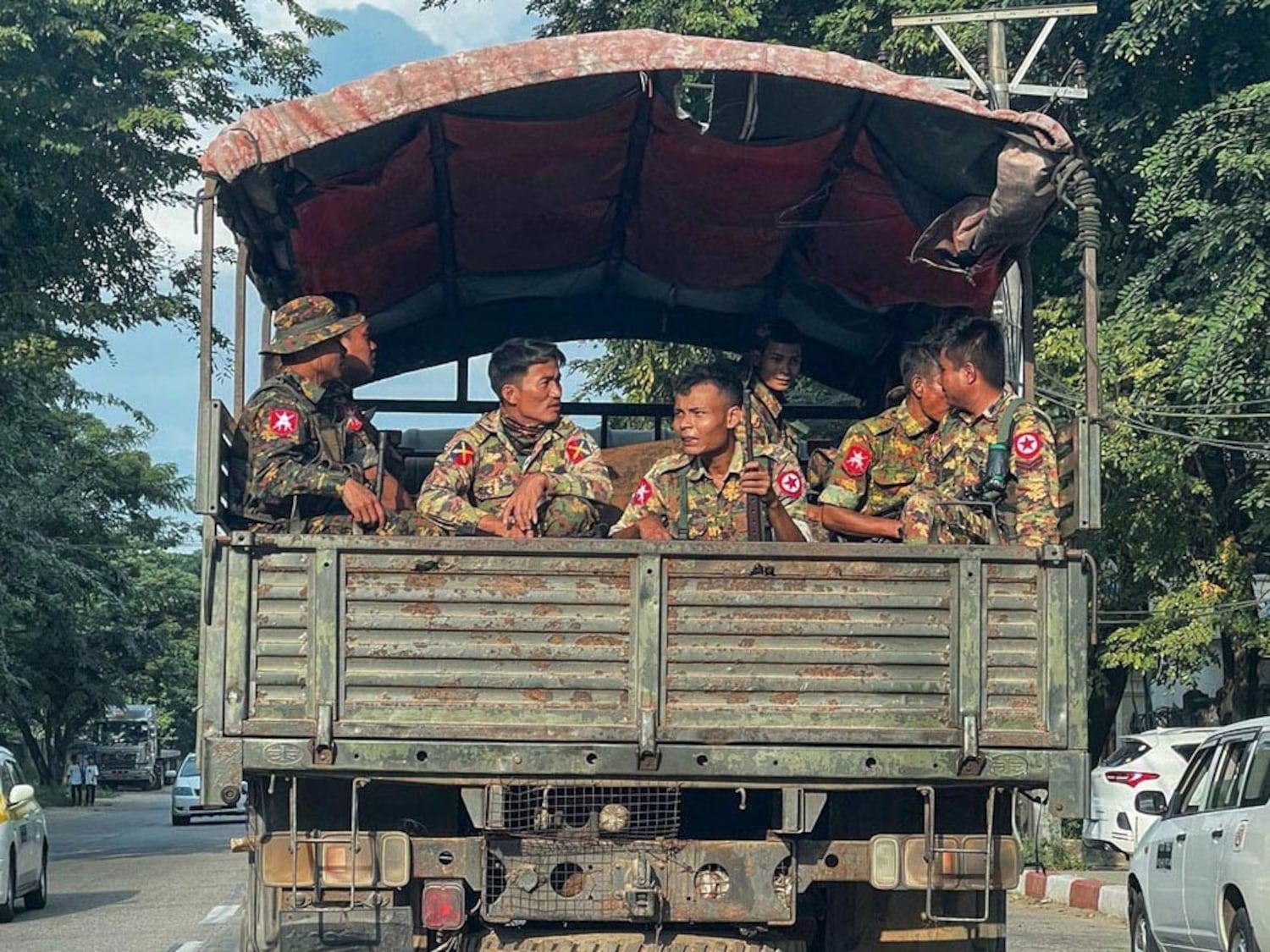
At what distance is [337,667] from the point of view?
6141 mm

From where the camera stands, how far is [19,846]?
15.5 meters

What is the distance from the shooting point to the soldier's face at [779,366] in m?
8.95

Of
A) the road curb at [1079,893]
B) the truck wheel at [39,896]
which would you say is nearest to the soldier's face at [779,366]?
the road curb at [1079,893]

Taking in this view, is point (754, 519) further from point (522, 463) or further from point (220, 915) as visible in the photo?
point (220, 915)

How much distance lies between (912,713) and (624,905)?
1.05 m

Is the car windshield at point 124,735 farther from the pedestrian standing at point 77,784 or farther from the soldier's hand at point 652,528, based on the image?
the soldier's hand at point 652,528

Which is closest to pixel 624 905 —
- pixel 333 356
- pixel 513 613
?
pixel 513 613

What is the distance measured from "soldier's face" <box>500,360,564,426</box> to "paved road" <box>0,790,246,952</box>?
232 inches

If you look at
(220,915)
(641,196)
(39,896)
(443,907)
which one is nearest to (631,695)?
(443,907)

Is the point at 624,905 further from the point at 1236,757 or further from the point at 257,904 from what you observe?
the point at 1236,757

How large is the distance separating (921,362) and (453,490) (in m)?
1.95

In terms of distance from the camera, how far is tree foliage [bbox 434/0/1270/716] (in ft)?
50.3

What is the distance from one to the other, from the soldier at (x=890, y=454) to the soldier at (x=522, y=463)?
3.43ft

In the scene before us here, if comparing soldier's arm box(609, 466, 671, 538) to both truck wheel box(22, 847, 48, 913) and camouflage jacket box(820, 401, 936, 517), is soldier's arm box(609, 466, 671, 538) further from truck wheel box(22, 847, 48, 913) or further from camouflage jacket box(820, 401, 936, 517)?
truck wheel box(22, 847, 48, 913)
